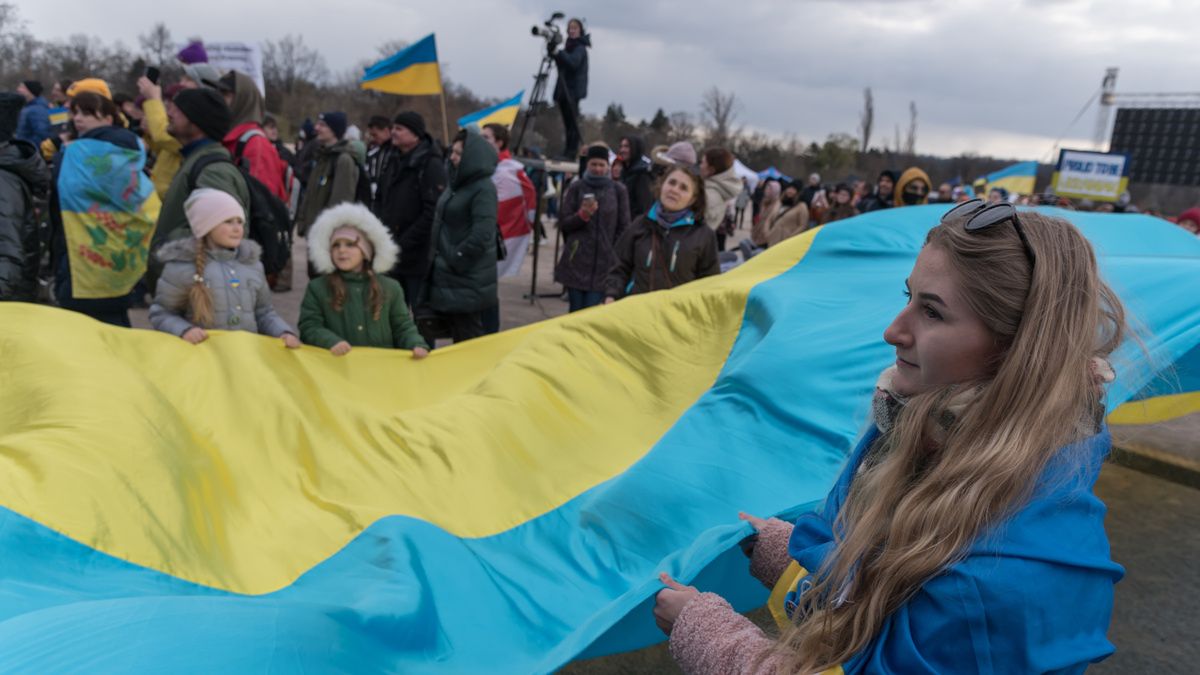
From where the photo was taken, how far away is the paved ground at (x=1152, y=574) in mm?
2645

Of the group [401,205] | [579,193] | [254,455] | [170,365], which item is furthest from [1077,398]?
[579,193]

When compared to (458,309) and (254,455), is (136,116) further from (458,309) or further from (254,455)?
(254,455)

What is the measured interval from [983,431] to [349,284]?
9.65ft

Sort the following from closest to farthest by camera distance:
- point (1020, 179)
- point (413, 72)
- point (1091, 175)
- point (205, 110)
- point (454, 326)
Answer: point (205, 110), point (454, 326), point (413, 72), point (1091, 175), point (1020, 179)

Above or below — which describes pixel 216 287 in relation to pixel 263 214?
below

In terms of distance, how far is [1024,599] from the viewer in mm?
909

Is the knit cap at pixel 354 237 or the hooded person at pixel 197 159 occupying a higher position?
the hooded person at pixel 197 159

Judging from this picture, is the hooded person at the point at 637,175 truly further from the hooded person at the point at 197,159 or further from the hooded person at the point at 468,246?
the hooded person at the point at 197,159

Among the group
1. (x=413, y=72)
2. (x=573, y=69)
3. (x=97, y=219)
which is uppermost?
(x=573, y=69)

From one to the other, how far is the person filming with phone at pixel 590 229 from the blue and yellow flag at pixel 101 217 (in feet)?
9.39

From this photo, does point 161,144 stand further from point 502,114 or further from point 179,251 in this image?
point 502,114

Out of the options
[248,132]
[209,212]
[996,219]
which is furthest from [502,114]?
[996,219]

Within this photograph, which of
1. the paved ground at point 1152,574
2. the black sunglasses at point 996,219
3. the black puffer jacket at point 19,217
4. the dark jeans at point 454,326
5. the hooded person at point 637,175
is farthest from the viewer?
the hooded person at point 637,175

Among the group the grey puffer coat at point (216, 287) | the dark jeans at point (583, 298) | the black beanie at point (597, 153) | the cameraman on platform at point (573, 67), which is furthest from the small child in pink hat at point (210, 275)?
the cameraman on platform at point (573, 67)
